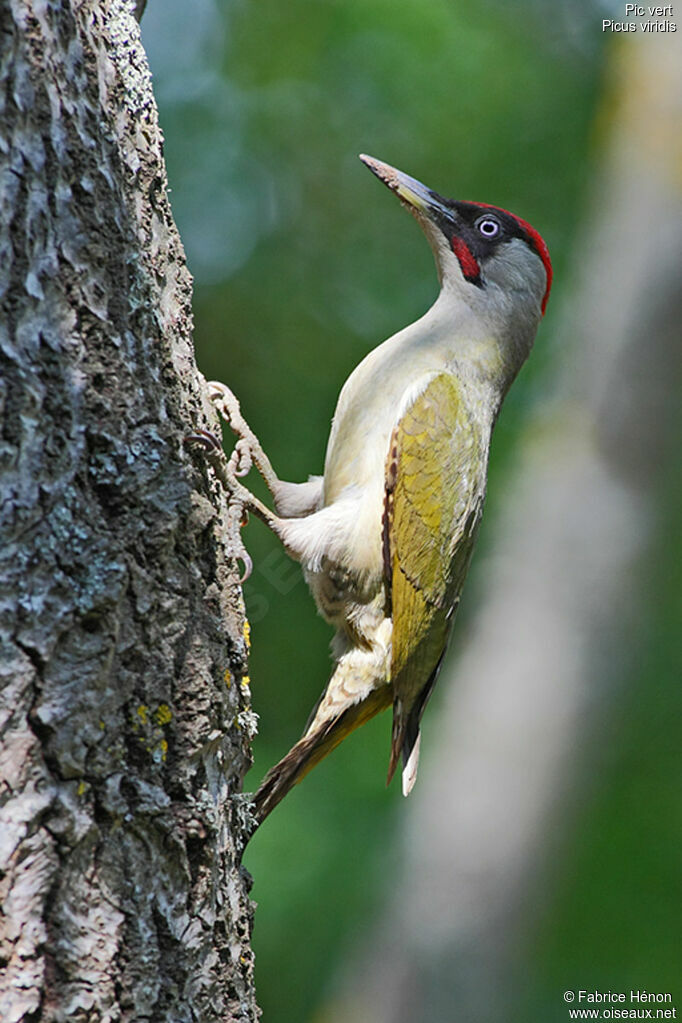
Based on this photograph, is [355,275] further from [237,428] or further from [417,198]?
[237,428]

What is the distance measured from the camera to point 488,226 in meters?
4.25

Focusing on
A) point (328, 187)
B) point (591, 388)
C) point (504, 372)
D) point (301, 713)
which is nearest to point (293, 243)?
point (328, 187)

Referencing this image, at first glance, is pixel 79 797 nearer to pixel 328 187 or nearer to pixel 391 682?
pixel 391 682

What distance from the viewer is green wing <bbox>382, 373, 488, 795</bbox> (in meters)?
3.47

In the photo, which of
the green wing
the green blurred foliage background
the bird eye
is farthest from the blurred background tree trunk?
the green wing

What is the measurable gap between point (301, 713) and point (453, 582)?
11.5ft

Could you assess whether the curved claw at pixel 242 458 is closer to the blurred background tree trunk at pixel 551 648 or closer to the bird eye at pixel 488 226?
the bird eye at pixel 488 226

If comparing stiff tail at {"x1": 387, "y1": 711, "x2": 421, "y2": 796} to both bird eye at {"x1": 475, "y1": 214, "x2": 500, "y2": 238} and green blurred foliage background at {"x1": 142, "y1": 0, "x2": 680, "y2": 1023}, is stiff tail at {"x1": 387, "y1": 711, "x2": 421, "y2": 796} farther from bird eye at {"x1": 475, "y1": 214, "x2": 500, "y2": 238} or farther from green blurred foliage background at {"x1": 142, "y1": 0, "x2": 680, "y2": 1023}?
green blurred foliage background at {"x1": 142, "y1": 0, "x2": 680, "y2": 1023}

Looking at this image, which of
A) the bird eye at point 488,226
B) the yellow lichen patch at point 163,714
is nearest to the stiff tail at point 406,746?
the yellow lichen patch at point 163,714

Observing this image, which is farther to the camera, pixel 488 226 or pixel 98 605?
pixel 488 226

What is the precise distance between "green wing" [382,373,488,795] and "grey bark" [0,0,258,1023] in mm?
1426

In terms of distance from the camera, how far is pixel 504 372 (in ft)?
13.5

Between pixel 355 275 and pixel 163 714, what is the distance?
22.0ft

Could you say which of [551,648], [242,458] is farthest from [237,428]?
[551,648]
